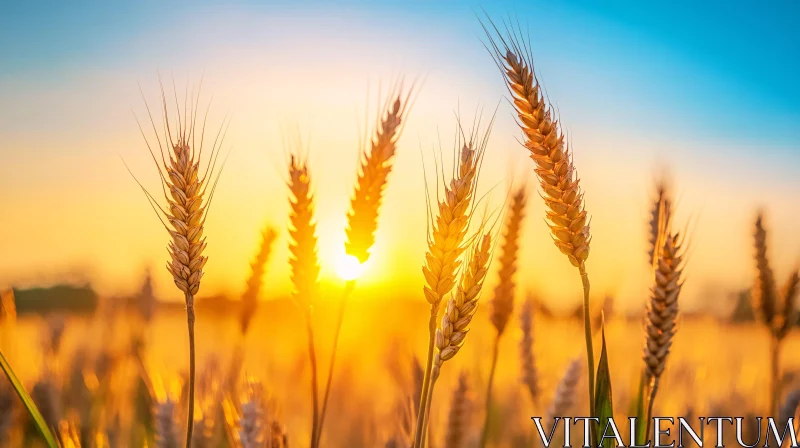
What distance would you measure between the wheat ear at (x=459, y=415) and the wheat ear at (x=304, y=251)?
885 mm

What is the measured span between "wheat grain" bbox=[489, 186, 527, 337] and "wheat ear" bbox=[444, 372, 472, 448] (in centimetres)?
35

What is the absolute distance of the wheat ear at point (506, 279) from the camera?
3521 mm

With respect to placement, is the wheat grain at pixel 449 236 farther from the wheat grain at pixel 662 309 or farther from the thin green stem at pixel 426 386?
the wheat grain at pixel 662 309

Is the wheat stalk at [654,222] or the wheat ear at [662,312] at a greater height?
the wheat stalk at [654,222]

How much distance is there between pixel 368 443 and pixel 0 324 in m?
2.30

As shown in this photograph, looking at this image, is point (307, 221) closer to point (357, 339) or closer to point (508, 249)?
point (508, 249)

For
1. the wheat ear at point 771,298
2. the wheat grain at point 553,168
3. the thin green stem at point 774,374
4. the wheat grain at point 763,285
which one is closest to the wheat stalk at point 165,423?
the wheat grain at point 553,168

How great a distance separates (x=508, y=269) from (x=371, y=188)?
42.6 inches

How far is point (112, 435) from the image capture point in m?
4.11

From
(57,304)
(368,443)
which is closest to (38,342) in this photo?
(57,304)

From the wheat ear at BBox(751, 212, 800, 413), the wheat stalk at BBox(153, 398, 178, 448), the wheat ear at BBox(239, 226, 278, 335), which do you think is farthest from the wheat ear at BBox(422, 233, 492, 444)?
the wheat ear at BBox(751, 212, 800, 413)

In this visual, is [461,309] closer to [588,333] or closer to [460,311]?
[460,311]

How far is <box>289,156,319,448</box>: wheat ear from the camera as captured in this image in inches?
112

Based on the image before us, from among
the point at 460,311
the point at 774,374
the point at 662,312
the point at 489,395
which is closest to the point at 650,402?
the point at 662,312
